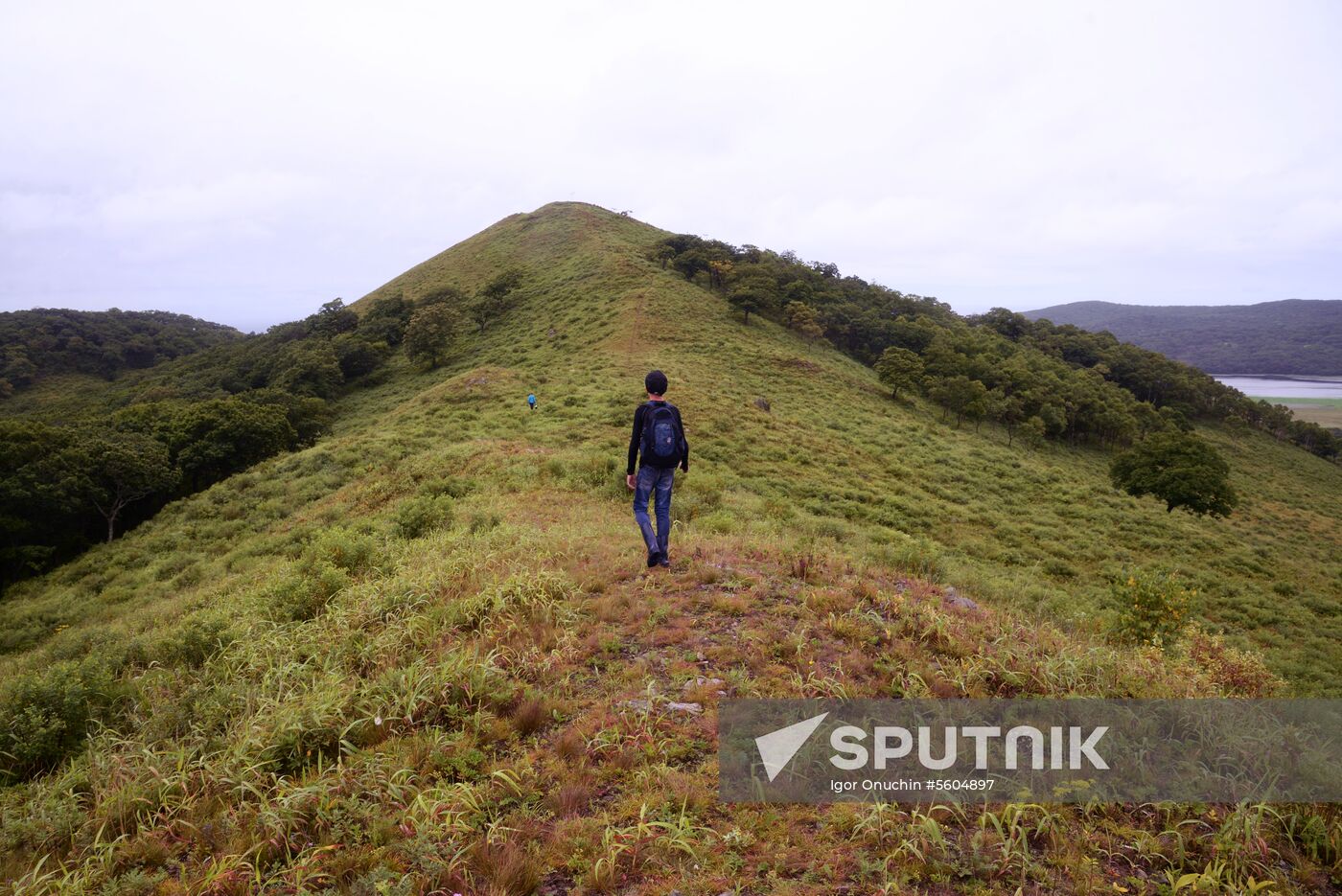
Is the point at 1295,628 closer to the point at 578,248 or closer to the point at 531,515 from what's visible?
the point at 531,515

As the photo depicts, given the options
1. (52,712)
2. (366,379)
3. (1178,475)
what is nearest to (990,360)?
(1178,475)

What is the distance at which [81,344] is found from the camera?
72.9 meters

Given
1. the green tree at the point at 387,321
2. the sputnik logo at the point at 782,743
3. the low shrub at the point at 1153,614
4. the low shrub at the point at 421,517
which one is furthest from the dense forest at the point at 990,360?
the sputnik logo at the point at 782,743

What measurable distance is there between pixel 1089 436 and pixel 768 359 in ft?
106

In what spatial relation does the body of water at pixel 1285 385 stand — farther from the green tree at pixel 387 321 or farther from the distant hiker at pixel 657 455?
the distant hiker at pixel 657 455

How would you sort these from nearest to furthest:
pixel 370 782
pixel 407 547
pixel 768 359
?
pixel 370 782 → pixel 407 547 → pixel 768 359

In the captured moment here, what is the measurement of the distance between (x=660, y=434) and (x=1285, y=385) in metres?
265

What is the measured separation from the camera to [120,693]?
5.09 m

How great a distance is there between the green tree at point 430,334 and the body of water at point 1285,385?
200 meters

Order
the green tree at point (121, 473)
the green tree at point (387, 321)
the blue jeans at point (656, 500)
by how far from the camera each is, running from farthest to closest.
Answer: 1. the green tree at point (387, 321)
2. the green tree at point (121, 473)
3. the blue jeans at point (656, 500)

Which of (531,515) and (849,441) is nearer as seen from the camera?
Answer: (531,515)

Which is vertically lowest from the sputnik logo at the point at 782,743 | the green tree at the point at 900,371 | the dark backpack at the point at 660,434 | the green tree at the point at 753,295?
the sputnik logo at the point at 782,743

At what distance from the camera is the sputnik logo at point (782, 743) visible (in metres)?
3.91

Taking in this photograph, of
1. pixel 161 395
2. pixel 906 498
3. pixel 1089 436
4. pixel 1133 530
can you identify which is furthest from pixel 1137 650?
pixel 161 395
